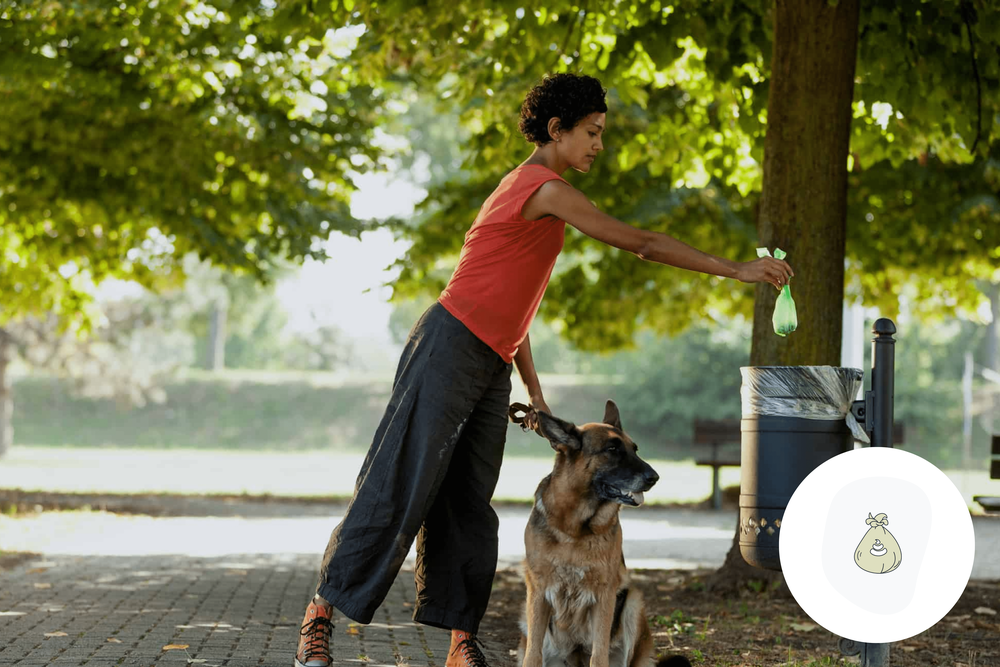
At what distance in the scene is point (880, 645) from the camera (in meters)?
4.68

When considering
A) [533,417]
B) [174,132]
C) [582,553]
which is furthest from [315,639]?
[174,132]

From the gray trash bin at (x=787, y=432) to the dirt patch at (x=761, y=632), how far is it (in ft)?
2.97

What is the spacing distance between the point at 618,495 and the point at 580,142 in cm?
139

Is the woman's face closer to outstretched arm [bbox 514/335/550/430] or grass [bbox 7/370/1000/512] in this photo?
outstretched arm [bbox 514/335/550/430]

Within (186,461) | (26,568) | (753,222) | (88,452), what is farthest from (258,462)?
(26,568)

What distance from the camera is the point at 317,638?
15.2 ft

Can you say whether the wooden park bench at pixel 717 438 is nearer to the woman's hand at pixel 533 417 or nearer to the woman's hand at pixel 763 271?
the woman's hand at pixel 533 417

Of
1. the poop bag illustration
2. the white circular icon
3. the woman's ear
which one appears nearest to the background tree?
the woman's ear

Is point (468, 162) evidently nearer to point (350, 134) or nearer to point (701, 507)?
point (350, 134)

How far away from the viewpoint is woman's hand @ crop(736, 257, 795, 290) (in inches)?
162

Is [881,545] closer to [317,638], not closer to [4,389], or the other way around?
[317,638]

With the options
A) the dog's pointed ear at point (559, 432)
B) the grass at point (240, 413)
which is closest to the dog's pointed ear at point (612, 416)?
the dog's pointed ear at point (559, 432)

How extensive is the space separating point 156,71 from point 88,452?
25165 mm

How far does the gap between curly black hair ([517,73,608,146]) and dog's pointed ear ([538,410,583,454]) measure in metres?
1.10
